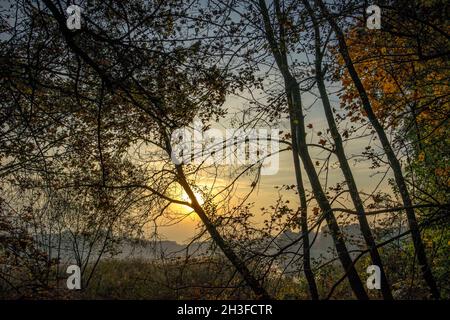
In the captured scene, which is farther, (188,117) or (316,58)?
(316,58)

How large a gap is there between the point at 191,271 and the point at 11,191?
1410cm

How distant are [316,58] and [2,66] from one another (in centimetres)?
803

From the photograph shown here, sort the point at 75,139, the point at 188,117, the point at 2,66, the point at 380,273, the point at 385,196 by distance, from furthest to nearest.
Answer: the point at 75,139 < the point at 380,273 < the point at 385,196 < the point at 188,117 < the point at 2,66

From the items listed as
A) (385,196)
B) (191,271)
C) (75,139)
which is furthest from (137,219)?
(191,271)

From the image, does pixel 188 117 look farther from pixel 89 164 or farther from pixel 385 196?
pixel 89 164

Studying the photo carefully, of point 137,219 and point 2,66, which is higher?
point 2,66

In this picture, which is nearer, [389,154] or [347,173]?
[389,154]

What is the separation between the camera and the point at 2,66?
6465 millimetres

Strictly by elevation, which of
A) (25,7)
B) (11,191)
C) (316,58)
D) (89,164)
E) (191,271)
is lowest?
(191,271)

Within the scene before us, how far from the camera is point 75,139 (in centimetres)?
1055

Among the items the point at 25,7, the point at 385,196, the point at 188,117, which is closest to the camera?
the point at 25,7

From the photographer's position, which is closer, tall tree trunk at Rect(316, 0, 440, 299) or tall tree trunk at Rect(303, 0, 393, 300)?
tall tree trunk at Rect(316, 0, 440, 299)

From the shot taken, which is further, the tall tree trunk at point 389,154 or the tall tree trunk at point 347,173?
the tall tree trunk at point 347,173
